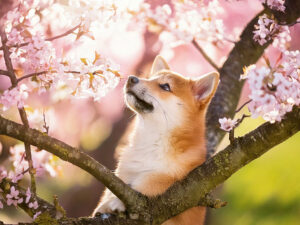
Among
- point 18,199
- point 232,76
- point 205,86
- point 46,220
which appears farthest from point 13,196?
point 232,76

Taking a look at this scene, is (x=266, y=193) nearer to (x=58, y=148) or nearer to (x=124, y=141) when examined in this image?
(x=124, y=141)

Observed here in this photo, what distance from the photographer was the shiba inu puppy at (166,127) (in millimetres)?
3551

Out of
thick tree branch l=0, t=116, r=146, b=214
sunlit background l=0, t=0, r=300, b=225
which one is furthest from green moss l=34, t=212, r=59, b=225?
sunlit background l=0, t=0, r=300, b=225

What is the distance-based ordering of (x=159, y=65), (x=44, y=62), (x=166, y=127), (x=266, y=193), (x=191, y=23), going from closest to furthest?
(x=44, y=62)
(x=166, y=127)
(x=159, y=65)
(x=191, y=23)
(x=266, y=193)

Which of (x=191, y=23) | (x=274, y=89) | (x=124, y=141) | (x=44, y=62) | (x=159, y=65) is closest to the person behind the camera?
(x=274, y=89)

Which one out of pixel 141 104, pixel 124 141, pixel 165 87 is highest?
pixel 124 141

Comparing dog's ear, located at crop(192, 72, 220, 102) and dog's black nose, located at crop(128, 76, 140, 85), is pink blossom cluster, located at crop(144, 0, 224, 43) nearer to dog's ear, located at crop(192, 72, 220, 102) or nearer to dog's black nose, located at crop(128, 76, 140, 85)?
dog's ear, located at crop(192, 72, 220, 102)

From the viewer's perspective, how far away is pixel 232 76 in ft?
15.0

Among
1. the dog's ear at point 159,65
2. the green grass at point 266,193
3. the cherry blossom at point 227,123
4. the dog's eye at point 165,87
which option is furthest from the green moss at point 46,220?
the green grass at point 266,193

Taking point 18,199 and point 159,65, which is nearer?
point 18,199

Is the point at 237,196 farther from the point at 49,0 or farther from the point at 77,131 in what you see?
the point at 49,0

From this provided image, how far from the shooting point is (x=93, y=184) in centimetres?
815

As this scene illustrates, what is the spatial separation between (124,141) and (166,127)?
3.48 meters

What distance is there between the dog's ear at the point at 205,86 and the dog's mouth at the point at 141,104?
1.49 ft
